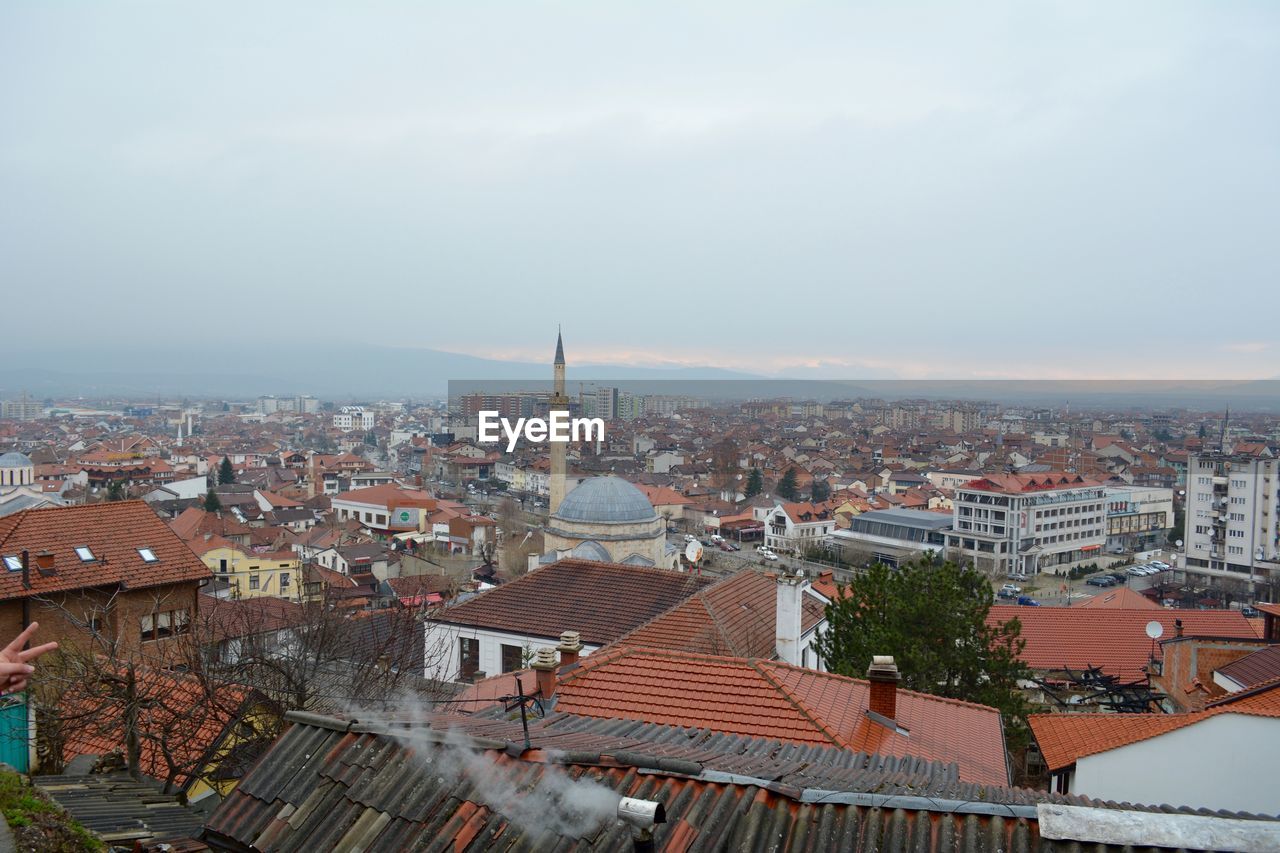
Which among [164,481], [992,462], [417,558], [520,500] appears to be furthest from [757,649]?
[992,462]

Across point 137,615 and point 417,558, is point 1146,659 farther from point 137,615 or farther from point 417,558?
point 417,558

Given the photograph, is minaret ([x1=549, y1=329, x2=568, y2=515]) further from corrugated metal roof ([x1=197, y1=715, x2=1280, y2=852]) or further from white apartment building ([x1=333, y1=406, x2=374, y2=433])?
white apartment building ([x1=333, y1=406, x2=374, y2=433])

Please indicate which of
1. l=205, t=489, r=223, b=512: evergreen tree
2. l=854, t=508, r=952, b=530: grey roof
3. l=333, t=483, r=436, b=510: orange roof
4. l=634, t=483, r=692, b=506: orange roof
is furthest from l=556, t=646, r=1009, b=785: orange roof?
l=634, t=483, r=692, b=506: orange roof

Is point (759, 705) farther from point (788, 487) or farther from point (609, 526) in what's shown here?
point (788, 487)

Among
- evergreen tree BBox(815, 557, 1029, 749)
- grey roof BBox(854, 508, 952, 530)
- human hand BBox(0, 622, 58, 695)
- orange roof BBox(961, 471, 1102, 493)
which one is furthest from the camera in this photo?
grey roof BBox(854, 508, 952, 530)

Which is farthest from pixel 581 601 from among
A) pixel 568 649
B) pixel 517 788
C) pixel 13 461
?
pixel 13 461

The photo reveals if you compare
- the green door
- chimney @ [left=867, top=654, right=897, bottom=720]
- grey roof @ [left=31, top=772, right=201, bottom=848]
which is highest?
grey roof @ [left=31, top=772, right=201, bottom=848]

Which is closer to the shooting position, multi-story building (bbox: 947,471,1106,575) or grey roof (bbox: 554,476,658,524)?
grey roof (bbox: 554,476,658,524)
